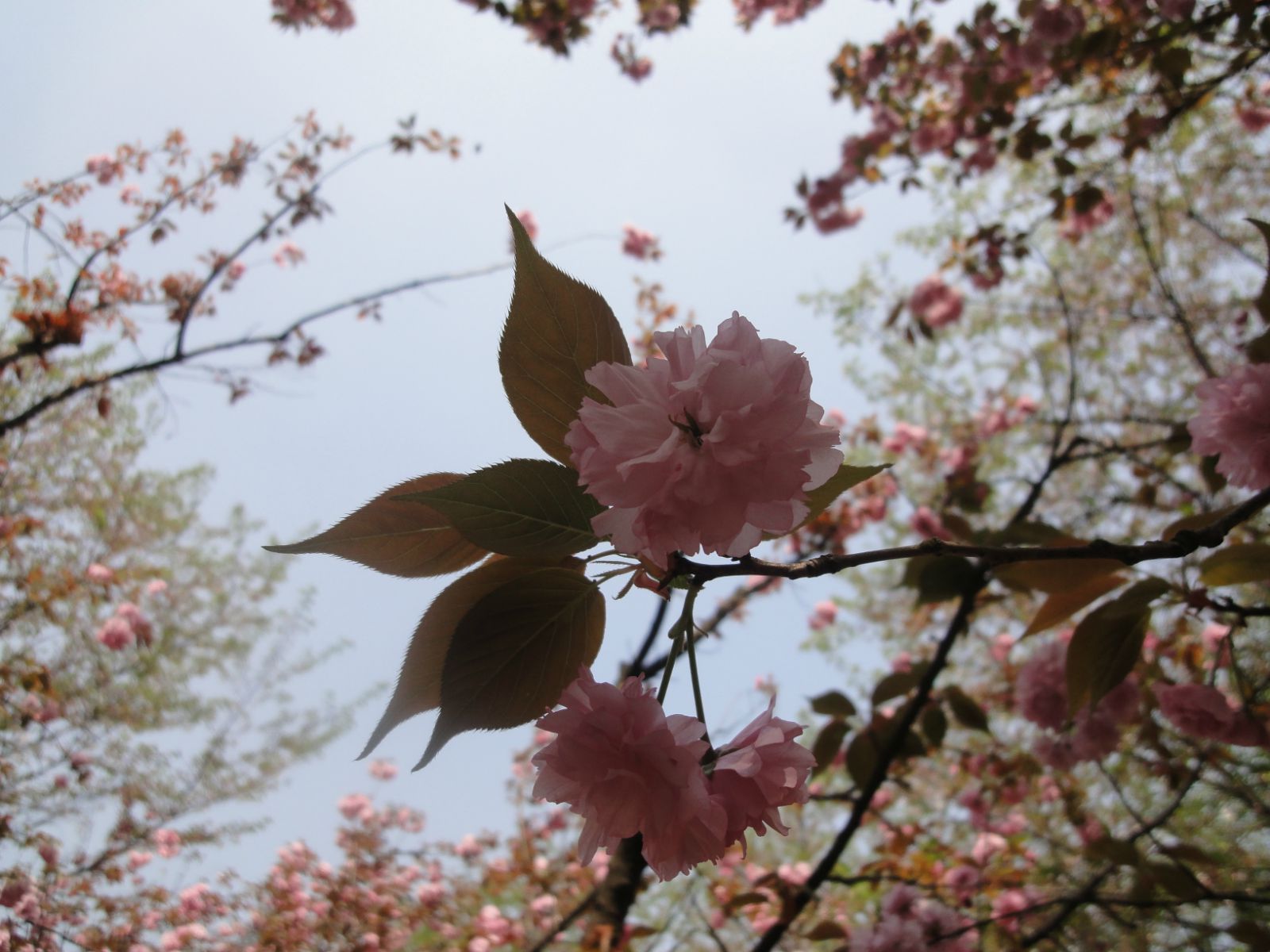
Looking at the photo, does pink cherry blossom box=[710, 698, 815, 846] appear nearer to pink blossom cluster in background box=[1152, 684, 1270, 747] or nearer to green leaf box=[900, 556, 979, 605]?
green leaf box=[900, 556, 979, 605]

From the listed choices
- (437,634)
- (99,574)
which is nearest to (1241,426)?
(437,634)

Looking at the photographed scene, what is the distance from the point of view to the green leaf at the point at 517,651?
0.43m

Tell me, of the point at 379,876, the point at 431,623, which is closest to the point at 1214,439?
the point at 431,623

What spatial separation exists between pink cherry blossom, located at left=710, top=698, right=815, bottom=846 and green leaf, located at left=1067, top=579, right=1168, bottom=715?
397 millimetres

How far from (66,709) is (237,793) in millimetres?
933

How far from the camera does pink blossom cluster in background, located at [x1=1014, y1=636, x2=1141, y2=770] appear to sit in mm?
1207

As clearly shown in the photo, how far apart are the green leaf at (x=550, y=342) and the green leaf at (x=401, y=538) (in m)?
0.06

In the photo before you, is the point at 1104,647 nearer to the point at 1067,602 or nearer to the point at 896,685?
the point at 1067,602

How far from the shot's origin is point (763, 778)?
0.41 m

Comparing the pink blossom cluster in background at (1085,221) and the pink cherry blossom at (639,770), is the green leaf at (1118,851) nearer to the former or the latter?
the pink cherry blossom at (639,770)

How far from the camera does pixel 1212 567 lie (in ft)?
2.29

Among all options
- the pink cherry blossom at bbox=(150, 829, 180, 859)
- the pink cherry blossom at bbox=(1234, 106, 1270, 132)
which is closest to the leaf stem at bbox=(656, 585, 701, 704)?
the pink cherry blossom at bbox=(150, 829, 180, 859)

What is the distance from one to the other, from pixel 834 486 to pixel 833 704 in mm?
924

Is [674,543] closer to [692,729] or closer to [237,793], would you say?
[692,729]
